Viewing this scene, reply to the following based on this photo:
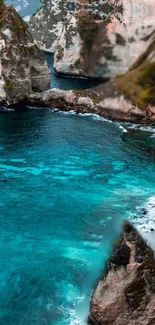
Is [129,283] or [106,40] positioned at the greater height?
[106,40]

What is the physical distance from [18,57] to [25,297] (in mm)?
70726

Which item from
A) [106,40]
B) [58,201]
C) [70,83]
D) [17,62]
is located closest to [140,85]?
[17,62]

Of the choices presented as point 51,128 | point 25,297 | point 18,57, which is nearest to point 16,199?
point 25,297

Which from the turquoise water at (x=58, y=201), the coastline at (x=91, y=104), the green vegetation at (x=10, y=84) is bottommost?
the turquoise water at (x=58, y=201)

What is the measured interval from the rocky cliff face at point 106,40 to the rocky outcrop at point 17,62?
25.4 meters

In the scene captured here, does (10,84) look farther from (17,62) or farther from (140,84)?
(140,84)

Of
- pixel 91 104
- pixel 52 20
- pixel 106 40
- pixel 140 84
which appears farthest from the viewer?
pixel 52 20

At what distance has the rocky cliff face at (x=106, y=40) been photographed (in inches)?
4304

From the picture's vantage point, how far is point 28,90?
339ft

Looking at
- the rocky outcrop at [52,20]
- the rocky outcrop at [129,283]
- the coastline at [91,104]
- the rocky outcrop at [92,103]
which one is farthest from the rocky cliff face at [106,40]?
the rocky outcrop at [129,283]

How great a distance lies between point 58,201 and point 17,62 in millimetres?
50611

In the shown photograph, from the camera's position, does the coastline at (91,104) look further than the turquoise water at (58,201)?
Yes

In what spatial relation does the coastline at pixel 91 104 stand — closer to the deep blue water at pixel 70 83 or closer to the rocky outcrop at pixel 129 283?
the deep blue water at pixel 70 83

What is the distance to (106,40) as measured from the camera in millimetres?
130875
